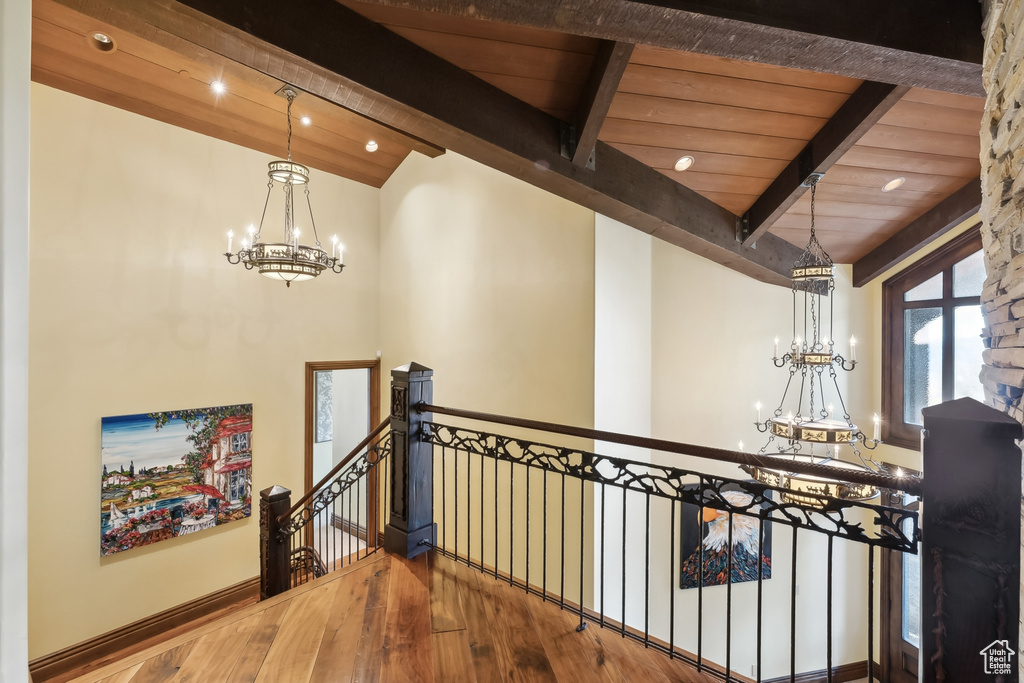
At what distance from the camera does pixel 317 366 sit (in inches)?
215

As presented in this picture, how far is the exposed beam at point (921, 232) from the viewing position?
3.52 m

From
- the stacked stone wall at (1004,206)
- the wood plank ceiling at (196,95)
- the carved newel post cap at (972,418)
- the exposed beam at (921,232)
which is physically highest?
the wood plank ceiling at (196,95)

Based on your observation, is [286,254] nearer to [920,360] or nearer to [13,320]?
[13,320]

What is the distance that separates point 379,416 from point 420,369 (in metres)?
3.51

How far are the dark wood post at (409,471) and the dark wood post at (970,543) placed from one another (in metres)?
2.30

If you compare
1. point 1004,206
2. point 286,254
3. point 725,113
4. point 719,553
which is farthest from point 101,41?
point 719,553

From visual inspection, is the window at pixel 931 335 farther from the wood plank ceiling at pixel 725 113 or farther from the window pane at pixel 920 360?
the wood plank ceiling at pixel 725 113

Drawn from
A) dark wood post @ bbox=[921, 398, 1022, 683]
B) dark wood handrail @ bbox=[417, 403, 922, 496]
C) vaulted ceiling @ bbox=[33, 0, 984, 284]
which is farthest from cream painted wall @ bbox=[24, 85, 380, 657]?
dark wood post @ bbox=[921, 398, 1022, 683]

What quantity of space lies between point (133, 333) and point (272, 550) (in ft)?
7.80

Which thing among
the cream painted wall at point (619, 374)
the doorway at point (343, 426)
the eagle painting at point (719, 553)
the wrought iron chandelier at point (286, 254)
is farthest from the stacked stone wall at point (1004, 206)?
the doorway at point (343, 426)

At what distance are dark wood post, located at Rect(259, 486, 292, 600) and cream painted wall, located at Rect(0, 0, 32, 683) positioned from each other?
249 cm

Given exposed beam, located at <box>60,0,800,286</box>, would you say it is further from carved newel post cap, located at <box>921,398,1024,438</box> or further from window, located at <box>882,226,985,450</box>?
window, located at <box>882,226,985,450</box>

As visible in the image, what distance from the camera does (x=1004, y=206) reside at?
1.44m

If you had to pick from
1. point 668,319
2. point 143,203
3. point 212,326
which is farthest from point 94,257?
point 668,319
